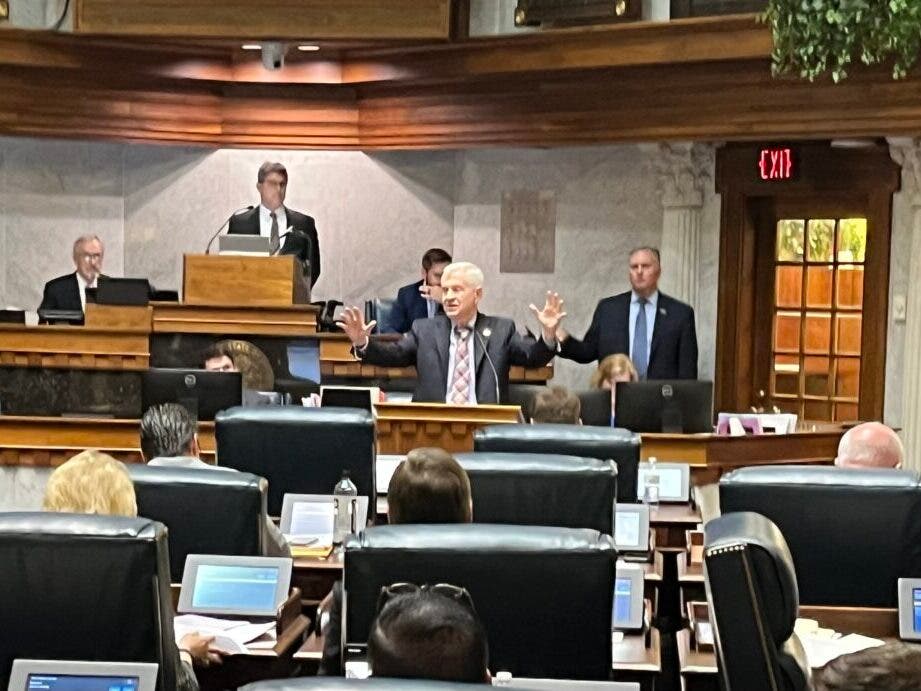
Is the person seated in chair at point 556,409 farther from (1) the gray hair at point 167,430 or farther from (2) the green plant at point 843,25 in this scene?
(2) the green plant at point 843,25

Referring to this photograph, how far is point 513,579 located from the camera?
3848mm

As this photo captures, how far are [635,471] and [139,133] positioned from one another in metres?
7.30

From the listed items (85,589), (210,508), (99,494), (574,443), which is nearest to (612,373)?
(574,443)

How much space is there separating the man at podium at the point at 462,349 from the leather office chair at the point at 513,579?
13.0ft

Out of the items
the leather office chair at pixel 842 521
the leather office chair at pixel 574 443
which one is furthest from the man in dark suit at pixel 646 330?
the leather office chair at pixel 842 521

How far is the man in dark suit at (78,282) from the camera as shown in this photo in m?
10.4

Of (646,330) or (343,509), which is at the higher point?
(646,330)

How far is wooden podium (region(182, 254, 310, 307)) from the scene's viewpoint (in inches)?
361

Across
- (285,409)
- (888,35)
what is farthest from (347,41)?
(888,35)

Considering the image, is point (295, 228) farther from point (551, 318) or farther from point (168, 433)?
point (168, 433)

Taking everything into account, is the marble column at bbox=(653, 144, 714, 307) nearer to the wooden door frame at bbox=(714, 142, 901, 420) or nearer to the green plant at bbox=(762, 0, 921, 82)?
the wooden door frame at bbox=(714, 142, 901, 420)

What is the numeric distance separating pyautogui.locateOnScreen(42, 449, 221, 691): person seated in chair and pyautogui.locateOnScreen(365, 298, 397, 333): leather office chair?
688 cm

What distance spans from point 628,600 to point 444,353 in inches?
134

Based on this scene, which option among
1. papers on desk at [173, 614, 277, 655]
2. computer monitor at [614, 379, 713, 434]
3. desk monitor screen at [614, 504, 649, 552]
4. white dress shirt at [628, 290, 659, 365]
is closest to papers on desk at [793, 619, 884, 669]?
desk monitor screen at [614, 504, 649, 552]
